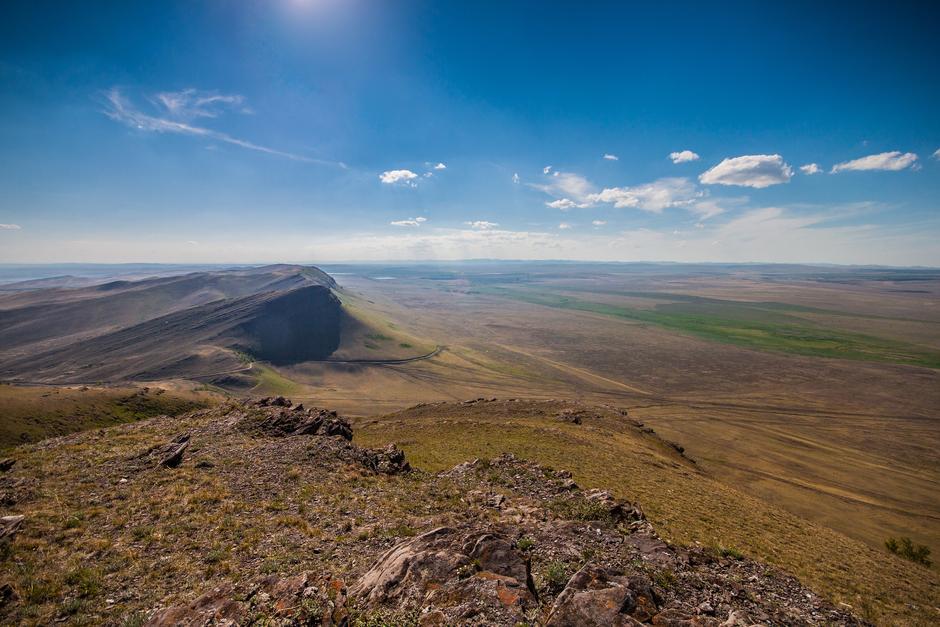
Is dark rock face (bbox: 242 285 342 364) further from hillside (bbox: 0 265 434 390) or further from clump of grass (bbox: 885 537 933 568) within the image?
clump of grass (bbox: 885 537 933 568)

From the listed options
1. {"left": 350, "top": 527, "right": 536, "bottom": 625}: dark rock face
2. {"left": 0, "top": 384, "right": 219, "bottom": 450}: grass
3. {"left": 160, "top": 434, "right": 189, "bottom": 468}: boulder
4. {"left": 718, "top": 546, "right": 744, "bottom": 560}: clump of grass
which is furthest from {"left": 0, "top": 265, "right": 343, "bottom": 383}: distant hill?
{"left": 718, "top": 546, "right": 744, "bottom": 560}: clump of grass

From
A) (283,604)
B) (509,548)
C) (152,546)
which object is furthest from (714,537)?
(152,546)

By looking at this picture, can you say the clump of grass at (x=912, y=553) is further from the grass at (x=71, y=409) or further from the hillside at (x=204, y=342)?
the hillside at (x=204, y=342)

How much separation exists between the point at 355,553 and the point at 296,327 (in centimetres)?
14922

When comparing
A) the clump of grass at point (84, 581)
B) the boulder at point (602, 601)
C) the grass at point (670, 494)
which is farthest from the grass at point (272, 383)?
the boulder at point (602, 601)

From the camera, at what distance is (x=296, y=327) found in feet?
481

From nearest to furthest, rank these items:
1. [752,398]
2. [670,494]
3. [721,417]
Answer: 1. [670,494]
2. [721,417]
3. [752,398]

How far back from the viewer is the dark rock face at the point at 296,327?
130625 mm

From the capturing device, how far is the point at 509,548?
11.4 m

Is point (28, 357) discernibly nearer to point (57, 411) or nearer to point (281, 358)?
point (281, 358)

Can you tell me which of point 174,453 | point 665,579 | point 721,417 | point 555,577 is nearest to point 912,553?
point 665,579

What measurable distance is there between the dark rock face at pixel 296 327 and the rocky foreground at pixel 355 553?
115 metres

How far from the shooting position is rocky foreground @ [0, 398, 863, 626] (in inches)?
374

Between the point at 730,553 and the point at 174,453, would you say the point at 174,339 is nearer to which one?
the point at 174,453
